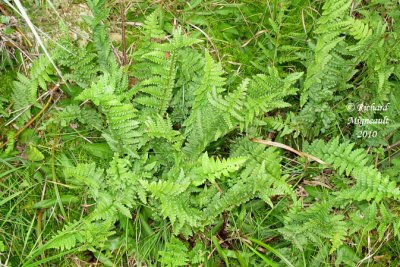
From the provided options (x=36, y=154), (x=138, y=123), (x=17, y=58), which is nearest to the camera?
(x=138, y=123)

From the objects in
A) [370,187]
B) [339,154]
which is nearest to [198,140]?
[339,154]

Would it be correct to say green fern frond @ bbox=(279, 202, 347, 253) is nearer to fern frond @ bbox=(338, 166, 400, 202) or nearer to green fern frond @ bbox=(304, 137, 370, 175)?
fern frond @ bbox=(338, 166, 400, 202)

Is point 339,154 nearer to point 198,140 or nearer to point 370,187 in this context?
point 370,187

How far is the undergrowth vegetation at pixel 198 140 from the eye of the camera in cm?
316

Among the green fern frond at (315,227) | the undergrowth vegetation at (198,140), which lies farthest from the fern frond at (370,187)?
the green fern frond at (315,227)

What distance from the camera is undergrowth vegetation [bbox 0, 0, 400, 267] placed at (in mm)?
3160

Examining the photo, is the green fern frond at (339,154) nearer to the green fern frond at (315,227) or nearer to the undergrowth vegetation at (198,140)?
the undergrowth vegetation at (198,140)

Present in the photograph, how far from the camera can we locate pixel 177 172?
324cm

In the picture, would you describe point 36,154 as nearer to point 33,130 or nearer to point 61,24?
point 33,130

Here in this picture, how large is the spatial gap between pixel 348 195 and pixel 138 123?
1504mm

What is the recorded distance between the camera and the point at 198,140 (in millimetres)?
3346

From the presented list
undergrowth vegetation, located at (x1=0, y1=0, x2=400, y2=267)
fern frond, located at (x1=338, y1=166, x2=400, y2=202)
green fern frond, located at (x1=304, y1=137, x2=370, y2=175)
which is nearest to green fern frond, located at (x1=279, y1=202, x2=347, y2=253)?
undergrowth vegetation, located at (x1=0, y1=0, x2=400, y2=267)

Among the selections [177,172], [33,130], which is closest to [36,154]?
[33,130]

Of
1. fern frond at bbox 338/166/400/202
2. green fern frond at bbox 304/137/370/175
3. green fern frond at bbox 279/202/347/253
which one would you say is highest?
green fern frond at bbox 304/137/370/175
